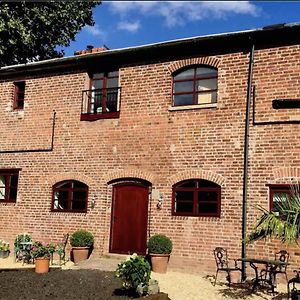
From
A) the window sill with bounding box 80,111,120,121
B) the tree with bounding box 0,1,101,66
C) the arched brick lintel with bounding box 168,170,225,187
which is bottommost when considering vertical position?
the arched brick lintel with bounding box 168,170,225,187

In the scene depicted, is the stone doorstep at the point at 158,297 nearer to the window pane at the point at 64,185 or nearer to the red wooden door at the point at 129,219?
the red wooden door at the point at 129,219

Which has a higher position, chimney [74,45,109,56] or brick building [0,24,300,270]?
chimney [74,45,109,56]

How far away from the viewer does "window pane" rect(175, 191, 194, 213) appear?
40.7ft

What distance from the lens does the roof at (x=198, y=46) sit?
38.6 feet

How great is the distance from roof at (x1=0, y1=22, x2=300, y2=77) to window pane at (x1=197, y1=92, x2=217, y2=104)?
48.1 inches

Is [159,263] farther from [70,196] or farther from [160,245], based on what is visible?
[70,196]

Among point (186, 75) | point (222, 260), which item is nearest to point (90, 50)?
point (186, 75)

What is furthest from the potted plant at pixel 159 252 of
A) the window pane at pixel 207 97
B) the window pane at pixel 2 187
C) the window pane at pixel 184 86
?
the window pane at pixel 2 187

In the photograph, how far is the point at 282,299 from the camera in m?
9.11

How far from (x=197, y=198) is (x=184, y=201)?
422 millimetres

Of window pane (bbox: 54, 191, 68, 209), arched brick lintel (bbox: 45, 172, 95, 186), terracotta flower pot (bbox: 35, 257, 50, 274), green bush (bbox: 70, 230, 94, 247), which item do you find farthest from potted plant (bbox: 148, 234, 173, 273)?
window pane (bbox: 54, 191, 68, 209)

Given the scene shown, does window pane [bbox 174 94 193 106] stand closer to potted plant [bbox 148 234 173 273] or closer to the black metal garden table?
potted plant [bbox 148 234 173 273]

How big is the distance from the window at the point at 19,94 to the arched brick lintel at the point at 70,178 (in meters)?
3.34

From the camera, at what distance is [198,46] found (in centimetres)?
1285
